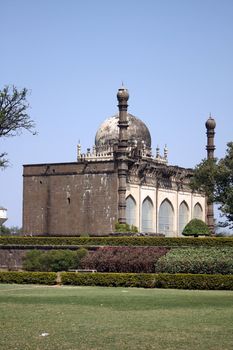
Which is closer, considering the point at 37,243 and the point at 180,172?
the point at 37,243

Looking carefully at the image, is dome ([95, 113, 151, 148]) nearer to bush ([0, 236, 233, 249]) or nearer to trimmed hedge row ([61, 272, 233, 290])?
bush ([0, 236, 233, 249])

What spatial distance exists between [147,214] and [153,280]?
23384 mm

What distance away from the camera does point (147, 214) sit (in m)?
45.8

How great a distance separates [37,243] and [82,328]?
22.9 m

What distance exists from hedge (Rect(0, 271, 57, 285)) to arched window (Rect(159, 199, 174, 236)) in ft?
75.1

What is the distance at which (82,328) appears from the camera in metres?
11.9

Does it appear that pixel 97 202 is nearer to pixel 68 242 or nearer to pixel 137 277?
pixel 68 242

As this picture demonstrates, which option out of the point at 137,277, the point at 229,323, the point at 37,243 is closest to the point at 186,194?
the point at 37,243

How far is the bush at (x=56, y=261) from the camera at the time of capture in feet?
97.2

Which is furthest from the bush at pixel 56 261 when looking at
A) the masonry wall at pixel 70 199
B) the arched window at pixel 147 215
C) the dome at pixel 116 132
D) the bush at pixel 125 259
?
the dome at pixel 116 132

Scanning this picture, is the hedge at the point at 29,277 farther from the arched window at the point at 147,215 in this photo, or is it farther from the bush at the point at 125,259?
the arched window at the point at 147,215

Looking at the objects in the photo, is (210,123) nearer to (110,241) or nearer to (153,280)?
(110,241)

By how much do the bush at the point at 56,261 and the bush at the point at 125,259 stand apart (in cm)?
93

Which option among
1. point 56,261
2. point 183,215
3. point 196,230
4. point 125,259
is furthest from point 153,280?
point 183,215
